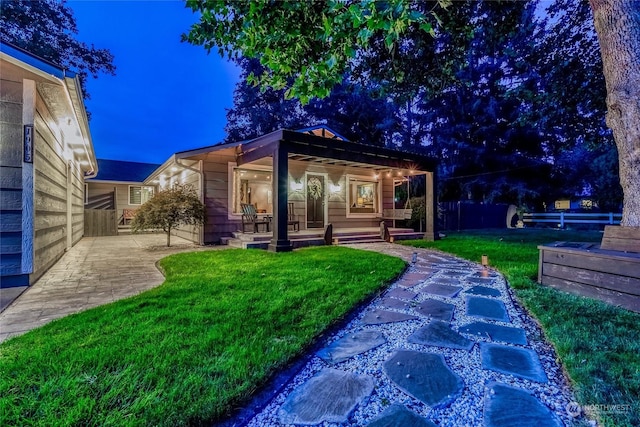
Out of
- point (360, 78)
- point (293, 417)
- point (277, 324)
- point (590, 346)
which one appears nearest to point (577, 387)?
point (590, 346)

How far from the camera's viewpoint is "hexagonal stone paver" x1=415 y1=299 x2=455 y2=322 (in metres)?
2.62

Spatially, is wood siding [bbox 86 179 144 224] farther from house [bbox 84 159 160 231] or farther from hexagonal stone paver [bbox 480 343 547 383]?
hexagonal stone paver [bbox 480 343 547 383]

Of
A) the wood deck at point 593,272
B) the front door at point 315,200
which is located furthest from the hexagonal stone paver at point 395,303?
the front door at point 315,200

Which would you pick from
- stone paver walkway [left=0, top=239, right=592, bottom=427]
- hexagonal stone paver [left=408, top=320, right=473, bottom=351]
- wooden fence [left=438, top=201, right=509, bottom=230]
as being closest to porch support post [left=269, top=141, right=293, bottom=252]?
stone paver walkway [left=0, top=239, right=592, bottom=427]

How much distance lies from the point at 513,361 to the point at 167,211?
284 inches

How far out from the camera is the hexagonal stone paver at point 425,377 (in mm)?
1502

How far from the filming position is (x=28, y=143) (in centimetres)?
340

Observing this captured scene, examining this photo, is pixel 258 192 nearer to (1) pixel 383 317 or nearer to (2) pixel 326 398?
(1) pixel 383 317

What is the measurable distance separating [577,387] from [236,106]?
21302 millimetres

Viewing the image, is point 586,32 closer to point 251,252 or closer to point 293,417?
point 251,252

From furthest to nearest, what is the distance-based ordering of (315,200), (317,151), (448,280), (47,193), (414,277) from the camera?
(315,200), (317,151), (47,193), (414,277), (448,280)

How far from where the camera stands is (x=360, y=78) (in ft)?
16.6

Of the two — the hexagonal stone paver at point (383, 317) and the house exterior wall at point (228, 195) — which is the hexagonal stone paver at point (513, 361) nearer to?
the hexagonal stone paver at point (383, 317)

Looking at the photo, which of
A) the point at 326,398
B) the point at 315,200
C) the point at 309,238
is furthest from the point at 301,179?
the point at 326,398
